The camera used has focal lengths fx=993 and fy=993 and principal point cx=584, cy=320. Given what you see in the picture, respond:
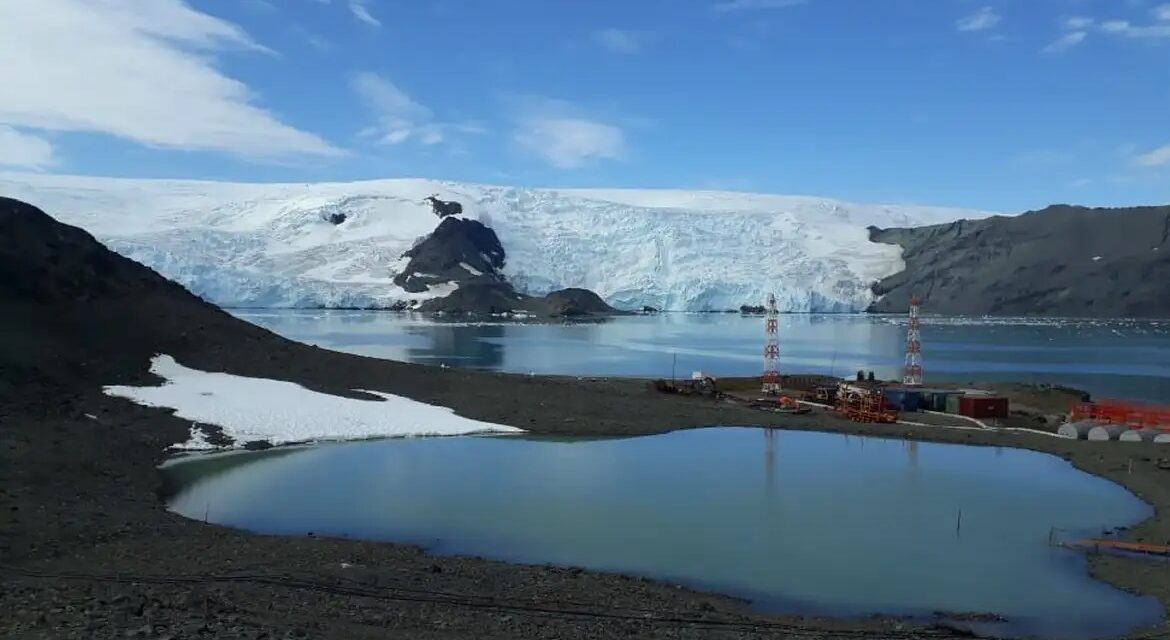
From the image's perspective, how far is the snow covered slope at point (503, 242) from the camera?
109 metres

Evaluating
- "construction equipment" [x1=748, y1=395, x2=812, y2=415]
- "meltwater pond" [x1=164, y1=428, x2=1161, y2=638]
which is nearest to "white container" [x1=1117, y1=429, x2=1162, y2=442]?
"meltwater pond" [x1=164, y1=428, x2=1161, y2=638]

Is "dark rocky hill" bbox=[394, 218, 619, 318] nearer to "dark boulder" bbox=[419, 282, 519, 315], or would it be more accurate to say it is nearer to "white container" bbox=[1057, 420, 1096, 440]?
"dark boulder" bbox=[419, 282, 519, 315]

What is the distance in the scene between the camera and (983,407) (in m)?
33.0

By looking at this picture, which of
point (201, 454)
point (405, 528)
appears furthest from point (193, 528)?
point (201, 454)

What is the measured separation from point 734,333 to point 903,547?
252 ft

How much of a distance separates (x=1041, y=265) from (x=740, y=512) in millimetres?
125710

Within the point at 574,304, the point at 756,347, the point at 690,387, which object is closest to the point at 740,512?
the point at 690,387

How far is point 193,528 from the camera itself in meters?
14.2

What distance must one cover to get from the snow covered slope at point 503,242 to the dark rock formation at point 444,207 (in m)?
1.32

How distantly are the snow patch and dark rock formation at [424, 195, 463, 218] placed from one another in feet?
364

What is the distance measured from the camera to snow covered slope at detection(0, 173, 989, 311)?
109 m

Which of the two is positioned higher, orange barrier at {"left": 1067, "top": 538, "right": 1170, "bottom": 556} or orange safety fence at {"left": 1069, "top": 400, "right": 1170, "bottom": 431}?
orange safety fence at {"left": 1069, "top": 400, "right": 1170, "bottom": 431}

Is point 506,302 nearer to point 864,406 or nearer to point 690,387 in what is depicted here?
point 690,387

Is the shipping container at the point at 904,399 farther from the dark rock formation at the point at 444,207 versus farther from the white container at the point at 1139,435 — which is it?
the dark rock formation at the point at 444,207
